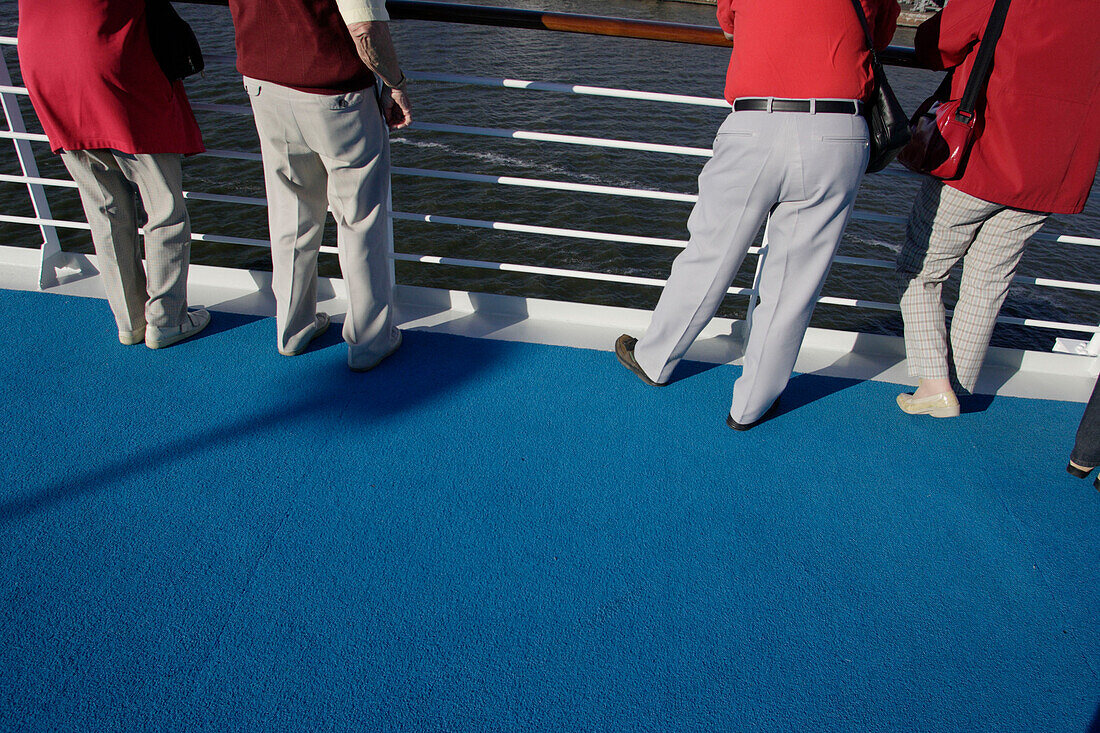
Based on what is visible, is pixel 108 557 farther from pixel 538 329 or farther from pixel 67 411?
pixel 538 329

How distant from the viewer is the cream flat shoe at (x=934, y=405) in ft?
7.08

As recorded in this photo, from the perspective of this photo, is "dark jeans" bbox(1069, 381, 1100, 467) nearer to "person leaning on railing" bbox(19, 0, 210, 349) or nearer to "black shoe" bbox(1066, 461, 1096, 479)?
"black shoe" bbox(1066, 461, 1096, 479)

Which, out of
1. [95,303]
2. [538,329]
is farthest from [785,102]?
[95,303]

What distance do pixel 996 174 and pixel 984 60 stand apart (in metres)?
0.29

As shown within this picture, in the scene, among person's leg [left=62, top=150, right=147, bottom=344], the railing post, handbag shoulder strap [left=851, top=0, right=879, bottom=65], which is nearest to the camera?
handbag shoulder strap [left=851, top=0, right=879, bottom=65]

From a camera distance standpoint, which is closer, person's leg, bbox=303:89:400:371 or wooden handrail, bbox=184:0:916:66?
person's leg, bbox=303:89:400:371

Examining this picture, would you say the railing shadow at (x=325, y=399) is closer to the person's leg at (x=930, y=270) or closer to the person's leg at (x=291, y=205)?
the person's leg at (x=291, y=205)

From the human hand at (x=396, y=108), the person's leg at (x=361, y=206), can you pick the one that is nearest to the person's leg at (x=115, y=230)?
the person's leg at (x=361, y=206)

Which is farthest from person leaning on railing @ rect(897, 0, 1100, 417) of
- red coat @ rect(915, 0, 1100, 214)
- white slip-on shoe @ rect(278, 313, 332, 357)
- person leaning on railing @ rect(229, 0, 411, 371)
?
white slip-on shoe @ rect(278, 313, 332, 357)

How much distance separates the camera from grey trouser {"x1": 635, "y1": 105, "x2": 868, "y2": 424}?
171cm

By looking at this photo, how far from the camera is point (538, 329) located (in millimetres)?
2553

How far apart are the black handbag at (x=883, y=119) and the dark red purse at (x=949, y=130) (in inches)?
6.3

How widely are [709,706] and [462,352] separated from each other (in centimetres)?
135

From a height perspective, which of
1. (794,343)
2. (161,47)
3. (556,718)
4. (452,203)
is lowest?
(452,203)
